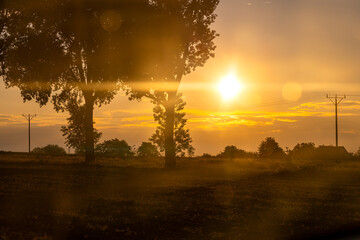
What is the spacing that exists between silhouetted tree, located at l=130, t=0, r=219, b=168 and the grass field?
14749 mm

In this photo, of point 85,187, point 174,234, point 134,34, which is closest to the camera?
point 174,234

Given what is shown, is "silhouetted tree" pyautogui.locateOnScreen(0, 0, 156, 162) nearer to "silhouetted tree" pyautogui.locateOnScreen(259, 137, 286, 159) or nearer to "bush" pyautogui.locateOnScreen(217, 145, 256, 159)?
"bush" pyautogui.locateOnScreen(217, 145, 256, 159)

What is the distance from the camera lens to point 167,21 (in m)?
38.7

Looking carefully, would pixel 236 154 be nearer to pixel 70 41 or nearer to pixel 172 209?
pixel 70 41

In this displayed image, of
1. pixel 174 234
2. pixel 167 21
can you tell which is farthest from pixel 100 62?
pixel 174 234

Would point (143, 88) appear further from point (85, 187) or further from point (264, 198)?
point (264, 198)

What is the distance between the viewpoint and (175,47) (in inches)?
1553

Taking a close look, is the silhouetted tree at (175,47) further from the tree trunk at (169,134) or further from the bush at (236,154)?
the bush at (236,154)

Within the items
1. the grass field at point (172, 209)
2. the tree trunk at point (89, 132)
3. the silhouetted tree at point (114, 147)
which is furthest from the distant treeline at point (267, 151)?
the grass field at point (172, 209)

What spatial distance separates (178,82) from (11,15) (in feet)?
59.1

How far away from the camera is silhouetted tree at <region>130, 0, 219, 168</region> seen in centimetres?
3912

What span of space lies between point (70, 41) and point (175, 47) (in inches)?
418

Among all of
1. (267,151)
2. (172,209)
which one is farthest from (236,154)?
(172,209)

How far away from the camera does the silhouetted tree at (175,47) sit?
39.1m
